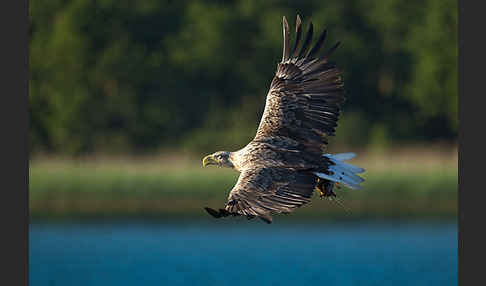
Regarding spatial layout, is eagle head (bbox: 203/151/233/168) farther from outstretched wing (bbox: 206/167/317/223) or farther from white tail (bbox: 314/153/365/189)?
white tail (bbox: 314/153/365/189)

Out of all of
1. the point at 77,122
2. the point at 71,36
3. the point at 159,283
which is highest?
the point at 71,36

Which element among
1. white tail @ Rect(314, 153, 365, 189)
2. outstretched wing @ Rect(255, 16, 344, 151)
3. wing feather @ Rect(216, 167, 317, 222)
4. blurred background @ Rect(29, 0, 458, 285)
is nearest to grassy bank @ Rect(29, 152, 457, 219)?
blurred background @ Rect(29, 0, 458, 285)

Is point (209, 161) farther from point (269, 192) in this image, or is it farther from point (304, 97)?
point (269, 192)

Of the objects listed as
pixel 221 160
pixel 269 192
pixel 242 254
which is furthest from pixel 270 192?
pixel 242 254

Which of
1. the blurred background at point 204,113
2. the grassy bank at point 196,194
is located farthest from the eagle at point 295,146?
the blurred background at point 204,113

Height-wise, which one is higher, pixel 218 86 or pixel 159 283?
pixel 218 86

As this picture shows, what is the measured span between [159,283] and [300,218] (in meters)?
6.86

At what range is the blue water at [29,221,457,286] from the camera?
1822 centimetres

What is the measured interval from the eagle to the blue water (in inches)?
318

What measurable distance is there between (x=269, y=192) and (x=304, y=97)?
1.40m

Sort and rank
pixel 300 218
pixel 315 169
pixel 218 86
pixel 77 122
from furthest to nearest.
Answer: pixel 218 86
pixel 77 122
pixel 300 218
pixel 315 169

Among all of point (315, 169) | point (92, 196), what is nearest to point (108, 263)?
point (92, 196)

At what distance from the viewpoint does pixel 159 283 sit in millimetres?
17969

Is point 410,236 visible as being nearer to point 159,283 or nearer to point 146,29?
point 159,283
